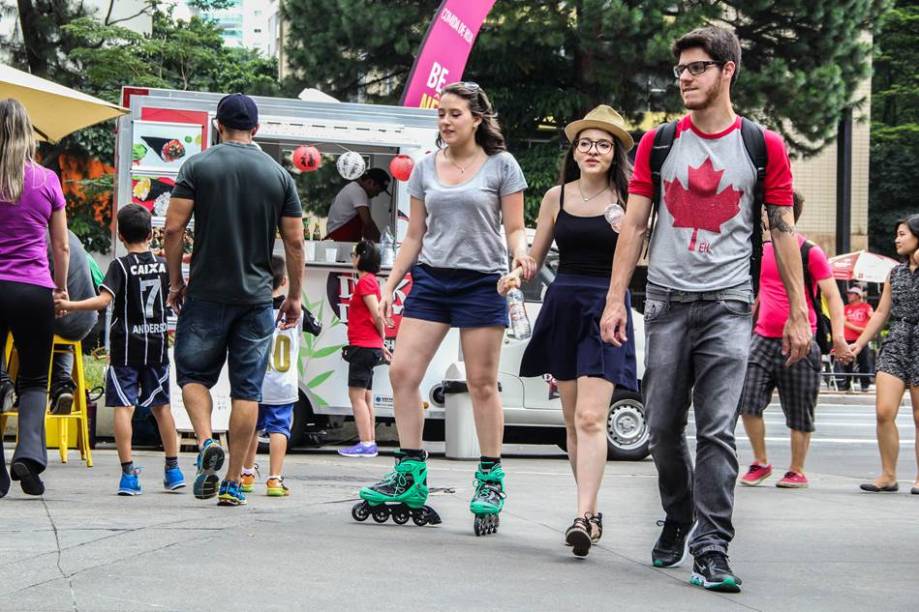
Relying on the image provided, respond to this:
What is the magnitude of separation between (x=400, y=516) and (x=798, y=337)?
217 centimetres

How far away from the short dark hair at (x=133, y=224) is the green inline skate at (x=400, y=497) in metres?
2.49

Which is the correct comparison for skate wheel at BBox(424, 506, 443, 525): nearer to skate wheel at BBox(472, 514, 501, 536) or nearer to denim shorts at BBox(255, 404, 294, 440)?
skate wheel at BBox(472, 514, 501, 536)

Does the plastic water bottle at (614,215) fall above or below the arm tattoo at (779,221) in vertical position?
above

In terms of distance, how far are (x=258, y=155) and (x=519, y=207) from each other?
1361 millimetres

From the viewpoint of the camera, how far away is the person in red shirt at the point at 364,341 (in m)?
11.8

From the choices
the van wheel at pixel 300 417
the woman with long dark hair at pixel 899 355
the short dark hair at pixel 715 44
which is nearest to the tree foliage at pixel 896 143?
the van wheel at pixel 300 417

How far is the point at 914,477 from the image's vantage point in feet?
39.4

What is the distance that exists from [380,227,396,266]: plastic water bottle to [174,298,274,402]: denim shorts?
5.18 meters

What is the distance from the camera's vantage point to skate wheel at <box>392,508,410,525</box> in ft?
22.5

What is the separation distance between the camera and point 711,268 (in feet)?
18.5

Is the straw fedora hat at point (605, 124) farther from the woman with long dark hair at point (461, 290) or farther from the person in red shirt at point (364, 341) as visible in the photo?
the person in red shirt at point (364, 341)

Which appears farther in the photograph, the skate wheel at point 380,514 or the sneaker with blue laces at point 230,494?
the sneaker with blue laces at point 230,494

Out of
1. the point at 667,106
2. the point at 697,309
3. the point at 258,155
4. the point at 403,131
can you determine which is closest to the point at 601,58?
the point at 667,106

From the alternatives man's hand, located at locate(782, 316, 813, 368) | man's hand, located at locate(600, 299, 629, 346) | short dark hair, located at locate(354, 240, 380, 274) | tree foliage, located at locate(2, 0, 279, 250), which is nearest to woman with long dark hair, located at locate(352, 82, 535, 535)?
man's hand, located at locate(600, 299, 629, 346)
